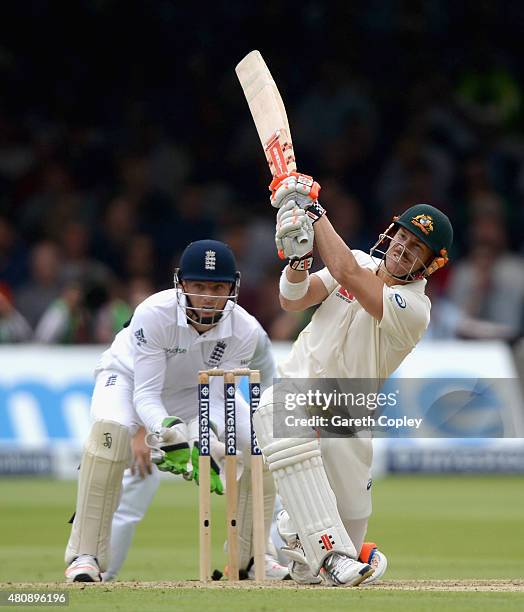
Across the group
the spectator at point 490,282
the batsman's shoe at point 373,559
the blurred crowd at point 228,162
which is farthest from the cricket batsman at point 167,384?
the spectator at point 490,282

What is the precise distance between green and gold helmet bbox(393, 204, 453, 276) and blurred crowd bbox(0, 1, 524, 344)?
231 inches

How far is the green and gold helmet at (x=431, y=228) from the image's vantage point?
5.34 m

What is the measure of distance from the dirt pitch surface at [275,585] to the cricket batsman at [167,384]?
0.28m

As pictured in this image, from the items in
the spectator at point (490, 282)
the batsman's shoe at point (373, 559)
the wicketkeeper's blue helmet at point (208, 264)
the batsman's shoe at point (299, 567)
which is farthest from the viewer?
the spectator at point (490, 282)

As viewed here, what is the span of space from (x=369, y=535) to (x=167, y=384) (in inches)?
89.8

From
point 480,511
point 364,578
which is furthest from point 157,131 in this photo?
point 364,578

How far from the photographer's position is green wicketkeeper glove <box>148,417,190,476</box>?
17.6ft

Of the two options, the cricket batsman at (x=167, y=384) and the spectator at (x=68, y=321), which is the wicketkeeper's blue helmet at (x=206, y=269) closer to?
the cricket batsman at (x=167, y=384)

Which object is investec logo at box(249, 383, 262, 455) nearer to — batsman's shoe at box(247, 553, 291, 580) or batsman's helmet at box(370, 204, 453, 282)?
batsman's helmet at box(370, 204, 453, 282)

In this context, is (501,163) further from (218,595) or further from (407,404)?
(218,595)

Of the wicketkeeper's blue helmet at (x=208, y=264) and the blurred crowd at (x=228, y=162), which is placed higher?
the blurred crowd at (x=228, y=162)

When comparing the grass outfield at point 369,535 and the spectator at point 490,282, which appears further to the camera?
the spectator at point 490,282

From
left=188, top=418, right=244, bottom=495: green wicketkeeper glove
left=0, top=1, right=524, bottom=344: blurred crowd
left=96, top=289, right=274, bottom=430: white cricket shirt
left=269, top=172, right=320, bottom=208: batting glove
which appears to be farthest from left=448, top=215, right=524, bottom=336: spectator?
left=269, top=172, right=320, bottom=208: batting glove

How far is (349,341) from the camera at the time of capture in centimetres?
542
